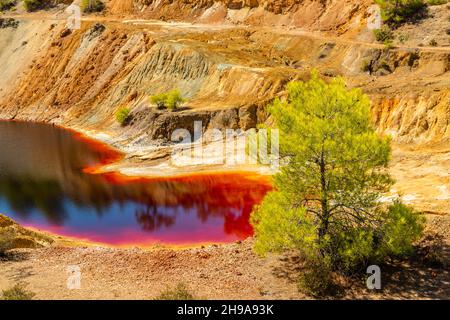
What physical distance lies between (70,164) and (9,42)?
42.4 metres

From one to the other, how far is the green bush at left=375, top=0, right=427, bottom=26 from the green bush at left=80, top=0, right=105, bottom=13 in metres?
46.6

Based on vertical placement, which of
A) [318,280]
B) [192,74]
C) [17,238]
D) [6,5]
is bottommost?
[17,238]

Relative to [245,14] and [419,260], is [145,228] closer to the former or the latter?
[419,260]

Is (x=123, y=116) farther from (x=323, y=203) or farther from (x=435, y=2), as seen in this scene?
(x=323, y=203)

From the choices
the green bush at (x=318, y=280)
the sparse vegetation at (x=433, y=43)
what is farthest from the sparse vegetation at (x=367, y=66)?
the green bush at (x=318, y=280)

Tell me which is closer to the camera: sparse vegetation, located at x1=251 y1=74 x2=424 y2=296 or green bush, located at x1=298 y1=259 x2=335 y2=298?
green bush, located at x1=298 y1=259 x2=335 y2=298

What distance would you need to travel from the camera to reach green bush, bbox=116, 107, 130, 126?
50500mm

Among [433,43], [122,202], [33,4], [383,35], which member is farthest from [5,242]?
[33,4]

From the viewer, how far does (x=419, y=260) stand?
17062 millimetres

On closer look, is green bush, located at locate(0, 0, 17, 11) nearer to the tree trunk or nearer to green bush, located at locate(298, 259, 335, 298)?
the tree trunk

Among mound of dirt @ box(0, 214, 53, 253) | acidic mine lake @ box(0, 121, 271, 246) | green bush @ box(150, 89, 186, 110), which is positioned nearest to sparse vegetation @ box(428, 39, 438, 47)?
acidic mine lake @ box(0, 121, 271, 246)

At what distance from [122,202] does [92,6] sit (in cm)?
5372

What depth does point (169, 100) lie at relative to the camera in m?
46.7

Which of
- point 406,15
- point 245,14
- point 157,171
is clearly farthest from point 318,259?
point 245,14
